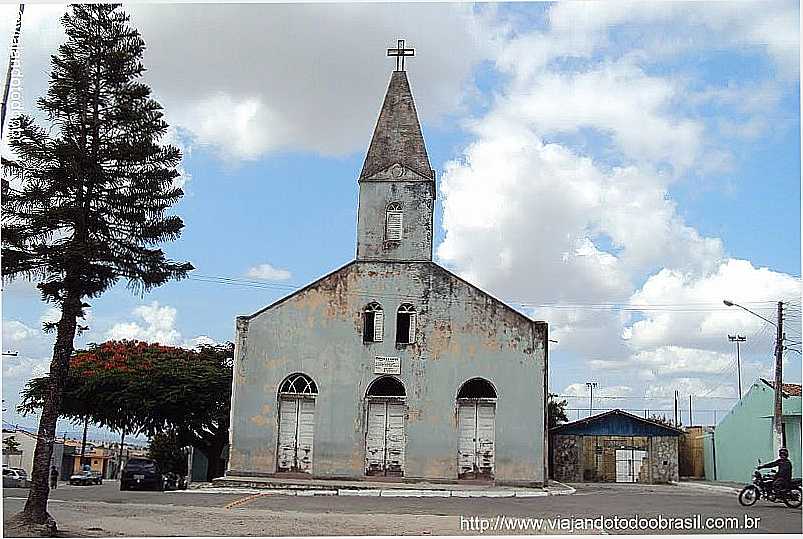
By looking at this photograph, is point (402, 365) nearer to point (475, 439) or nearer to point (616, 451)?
point (475, 439)

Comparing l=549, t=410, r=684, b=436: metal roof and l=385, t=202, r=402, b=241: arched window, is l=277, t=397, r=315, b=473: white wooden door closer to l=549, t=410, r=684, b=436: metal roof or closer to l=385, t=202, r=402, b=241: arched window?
l=385, t=202, r=402, b=241: arched window

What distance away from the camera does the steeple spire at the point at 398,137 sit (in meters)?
31.3

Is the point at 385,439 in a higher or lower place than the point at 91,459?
higher

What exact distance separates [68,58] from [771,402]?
29.8m

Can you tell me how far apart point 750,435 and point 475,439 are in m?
16.3

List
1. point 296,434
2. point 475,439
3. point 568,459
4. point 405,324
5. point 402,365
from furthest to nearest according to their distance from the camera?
point 568,459 → point 405,324 → point 402,365 → point 296,434 → point 475,439

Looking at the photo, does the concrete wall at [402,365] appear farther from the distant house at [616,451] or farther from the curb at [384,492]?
the distant house at [616,451]

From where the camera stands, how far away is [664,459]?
131ft

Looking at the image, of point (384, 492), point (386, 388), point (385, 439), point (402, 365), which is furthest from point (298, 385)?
point (384, 492)

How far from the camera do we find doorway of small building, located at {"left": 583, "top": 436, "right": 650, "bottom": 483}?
130 feet

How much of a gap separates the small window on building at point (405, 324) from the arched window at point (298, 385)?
123 inches

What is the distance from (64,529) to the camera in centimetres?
1628

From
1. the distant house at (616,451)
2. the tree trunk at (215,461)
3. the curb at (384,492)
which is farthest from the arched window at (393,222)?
the tree trunk at (215,461)

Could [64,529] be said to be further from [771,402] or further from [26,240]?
[771,402]
